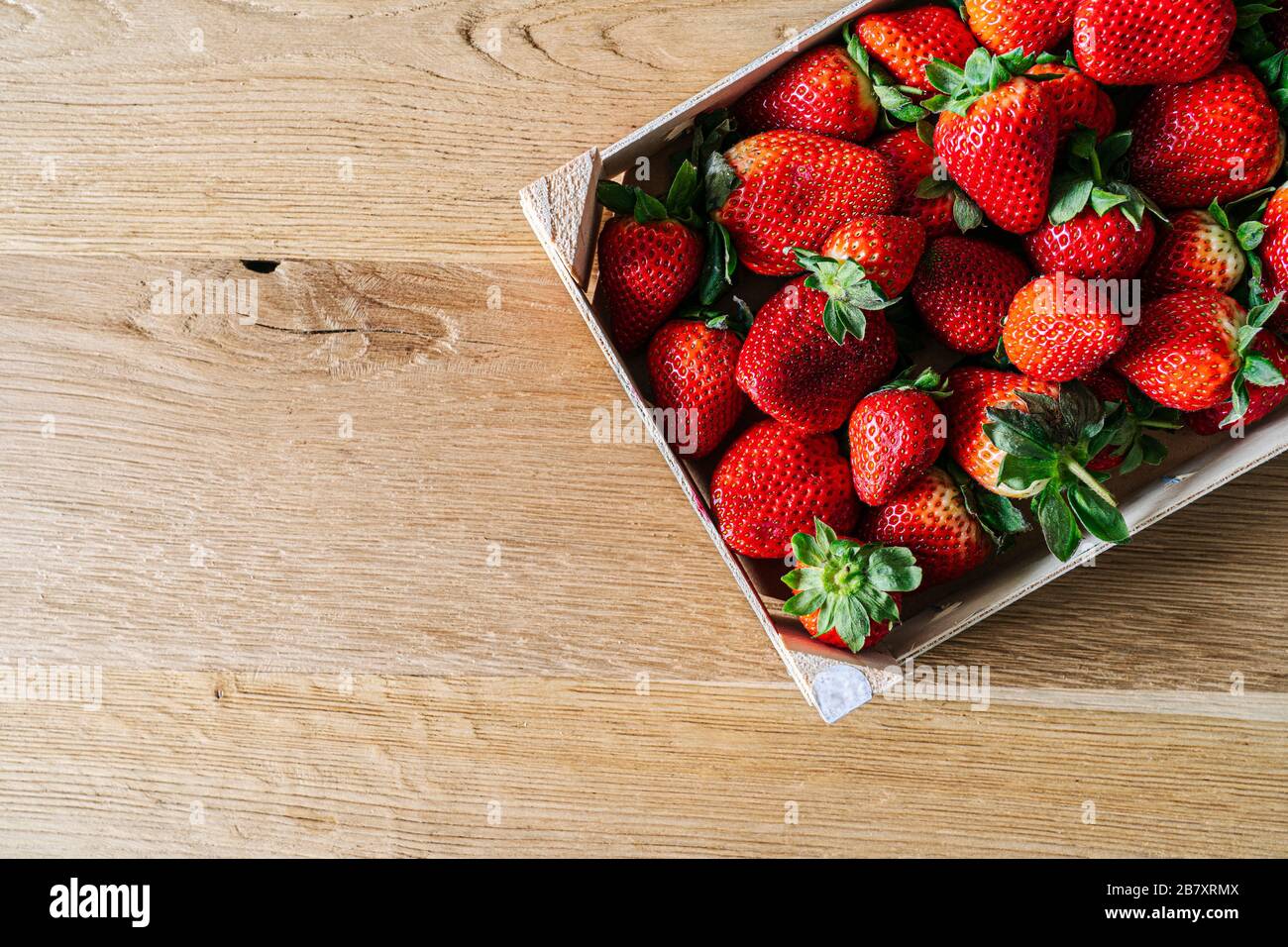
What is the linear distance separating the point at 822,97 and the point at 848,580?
460mm

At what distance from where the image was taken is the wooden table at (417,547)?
42.2 inches

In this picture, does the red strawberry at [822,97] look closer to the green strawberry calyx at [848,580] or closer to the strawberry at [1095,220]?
the strawberry at [1095,220]

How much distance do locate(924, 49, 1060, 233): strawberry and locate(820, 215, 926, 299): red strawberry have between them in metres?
0.07

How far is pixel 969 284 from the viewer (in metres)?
0.88

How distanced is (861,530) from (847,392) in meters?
0.14

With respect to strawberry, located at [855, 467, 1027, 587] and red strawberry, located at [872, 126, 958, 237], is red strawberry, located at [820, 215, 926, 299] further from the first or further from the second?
strawberry, located at [855, 467, 1027, 587]

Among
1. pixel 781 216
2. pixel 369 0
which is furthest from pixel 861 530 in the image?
pixel 369 0

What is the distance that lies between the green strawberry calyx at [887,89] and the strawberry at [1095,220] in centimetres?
12

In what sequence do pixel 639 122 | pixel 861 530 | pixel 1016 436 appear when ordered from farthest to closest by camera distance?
pixel 639 122
pixel 861 530
pixel 1016 436

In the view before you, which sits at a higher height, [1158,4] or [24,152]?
[1158,4]

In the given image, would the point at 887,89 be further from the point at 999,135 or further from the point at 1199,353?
the point at 1199,353

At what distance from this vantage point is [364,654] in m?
1.09

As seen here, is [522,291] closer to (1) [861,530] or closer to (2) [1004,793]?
(1) [861,530]

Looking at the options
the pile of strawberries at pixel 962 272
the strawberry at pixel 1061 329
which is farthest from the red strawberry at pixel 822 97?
the strawberry at pixel 1061 329
